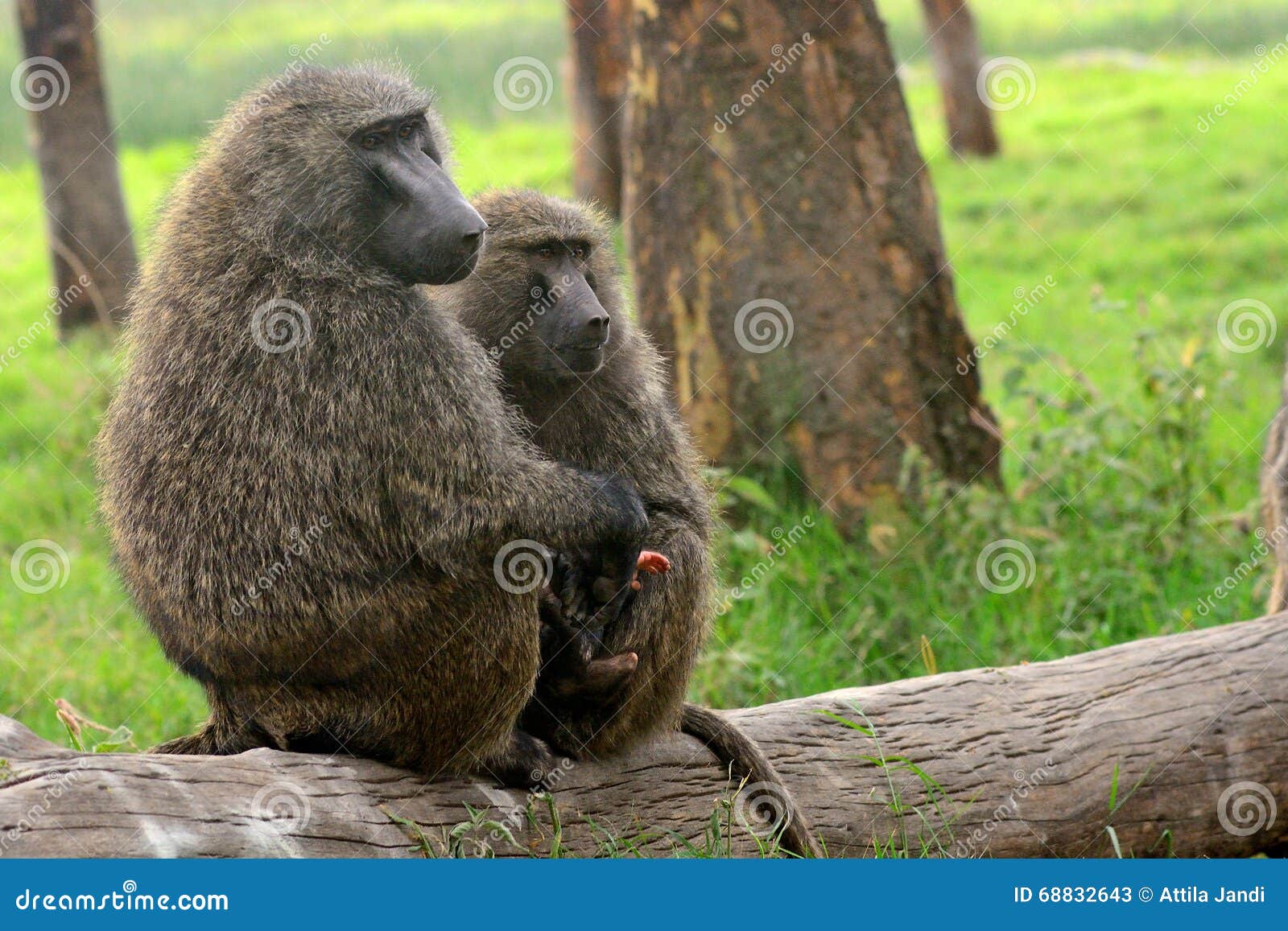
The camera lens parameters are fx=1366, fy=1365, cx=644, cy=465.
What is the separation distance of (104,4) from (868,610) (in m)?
16.2

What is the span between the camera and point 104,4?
58.5 feet

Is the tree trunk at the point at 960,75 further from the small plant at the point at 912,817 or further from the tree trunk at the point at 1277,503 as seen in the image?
the small plant at the point at 912,817

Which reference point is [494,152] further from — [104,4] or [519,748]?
[519,748]

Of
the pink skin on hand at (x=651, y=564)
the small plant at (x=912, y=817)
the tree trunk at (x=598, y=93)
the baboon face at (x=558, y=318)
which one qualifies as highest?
the tree trunk at (x=598, y=93)

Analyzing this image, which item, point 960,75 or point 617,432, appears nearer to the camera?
point 617,432

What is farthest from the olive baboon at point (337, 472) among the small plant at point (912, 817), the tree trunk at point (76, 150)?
the tree trunk at point (76, 150)

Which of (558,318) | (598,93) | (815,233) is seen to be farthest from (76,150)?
(558,318)

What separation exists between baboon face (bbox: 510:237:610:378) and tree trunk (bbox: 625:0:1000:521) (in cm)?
223

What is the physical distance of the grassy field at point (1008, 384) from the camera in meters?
5.26

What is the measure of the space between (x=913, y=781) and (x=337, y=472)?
5.73 ft

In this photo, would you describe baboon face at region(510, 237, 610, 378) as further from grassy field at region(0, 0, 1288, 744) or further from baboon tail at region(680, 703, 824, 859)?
baboon tail at region(680, 703, 824, 859)

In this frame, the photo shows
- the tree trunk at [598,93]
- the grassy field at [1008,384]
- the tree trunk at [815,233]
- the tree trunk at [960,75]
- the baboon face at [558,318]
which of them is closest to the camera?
the baboon face at [558,318]

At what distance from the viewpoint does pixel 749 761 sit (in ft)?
11.4

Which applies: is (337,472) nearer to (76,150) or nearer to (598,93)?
Answer: (76,150)
